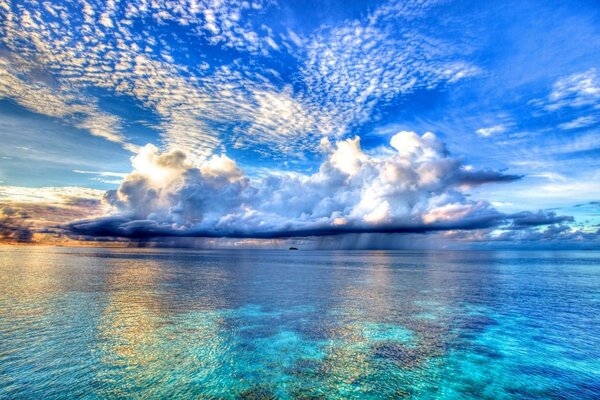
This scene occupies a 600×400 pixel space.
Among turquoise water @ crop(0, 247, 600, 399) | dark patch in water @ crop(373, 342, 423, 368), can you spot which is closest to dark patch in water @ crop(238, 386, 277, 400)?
turquoise water @ crop(0, 247, 600, 399)

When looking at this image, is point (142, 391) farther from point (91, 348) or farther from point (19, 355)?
point (19, 355)

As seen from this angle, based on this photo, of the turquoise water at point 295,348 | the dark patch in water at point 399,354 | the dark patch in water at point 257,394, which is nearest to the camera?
the dark patch in water at point 257,394

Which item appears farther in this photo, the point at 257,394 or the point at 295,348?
the point at 295,348

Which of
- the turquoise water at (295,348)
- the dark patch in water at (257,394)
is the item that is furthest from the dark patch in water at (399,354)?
the dark patch in water at (257,394)

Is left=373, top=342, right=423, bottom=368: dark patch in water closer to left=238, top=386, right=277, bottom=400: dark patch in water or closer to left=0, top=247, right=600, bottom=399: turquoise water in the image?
left=0, top=247, right=600, bottom=399: turquoise water

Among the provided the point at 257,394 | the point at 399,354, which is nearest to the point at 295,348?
the point at 399,354

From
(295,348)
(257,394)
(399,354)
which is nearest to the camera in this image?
(257,394)

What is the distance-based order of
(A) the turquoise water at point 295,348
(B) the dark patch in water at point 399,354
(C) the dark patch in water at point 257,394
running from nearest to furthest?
(C) the dark patch in water at point 257,394, (A) the turquoise water at point 295,348, (B) the dark patch in water at point 399,354

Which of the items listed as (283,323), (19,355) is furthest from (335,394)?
(19,355)

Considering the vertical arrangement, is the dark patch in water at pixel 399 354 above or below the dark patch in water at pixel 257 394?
below

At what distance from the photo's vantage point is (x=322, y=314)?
1703 inches

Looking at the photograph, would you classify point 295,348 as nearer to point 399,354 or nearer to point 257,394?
point 399,354

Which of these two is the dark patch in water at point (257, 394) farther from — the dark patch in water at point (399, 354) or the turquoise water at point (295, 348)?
the dark patch in water at point (399, 354)

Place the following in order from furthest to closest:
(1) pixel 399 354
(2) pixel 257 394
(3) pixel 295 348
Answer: (3) pixel 295 348 → (1) pixel 399 354 → (2) pixel 257 394
